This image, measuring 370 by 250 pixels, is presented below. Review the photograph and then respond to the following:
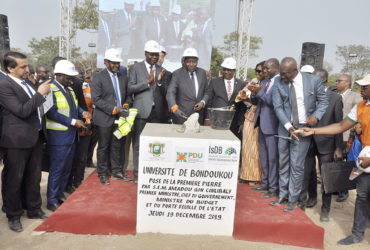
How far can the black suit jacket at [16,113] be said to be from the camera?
3.08m

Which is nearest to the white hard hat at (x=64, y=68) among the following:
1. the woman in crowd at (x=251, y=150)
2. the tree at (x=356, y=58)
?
the woman in crowd at (x=251, y=150)

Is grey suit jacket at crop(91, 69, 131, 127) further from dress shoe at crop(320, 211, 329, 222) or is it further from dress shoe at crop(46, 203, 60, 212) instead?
dress shoe at crop(320, 211, 329, 222)

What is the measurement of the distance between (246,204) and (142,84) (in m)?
2.01

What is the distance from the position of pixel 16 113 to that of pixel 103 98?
1.14m

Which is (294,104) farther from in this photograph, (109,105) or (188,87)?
(109,105)

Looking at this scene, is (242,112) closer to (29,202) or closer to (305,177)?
(305,177)

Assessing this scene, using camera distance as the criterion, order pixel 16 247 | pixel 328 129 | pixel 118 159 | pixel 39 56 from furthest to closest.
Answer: pixel 39 56
pixel 118 159
pixel 328 129
pixel 16 247

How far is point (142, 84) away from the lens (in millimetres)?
4070

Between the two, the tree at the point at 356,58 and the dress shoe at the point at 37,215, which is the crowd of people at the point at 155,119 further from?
the tree at the point at 356,58

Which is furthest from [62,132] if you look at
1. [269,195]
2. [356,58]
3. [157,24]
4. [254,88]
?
[356,58]

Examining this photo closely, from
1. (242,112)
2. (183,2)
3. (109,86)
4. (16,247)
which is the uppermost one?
(183,2)

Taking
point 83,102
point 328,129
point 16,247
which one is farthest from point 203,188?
point 83,102

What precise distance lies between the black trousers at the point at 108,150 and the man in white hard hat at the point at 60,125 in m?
0.30

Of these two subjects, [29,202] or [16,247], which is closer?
[16,247]
